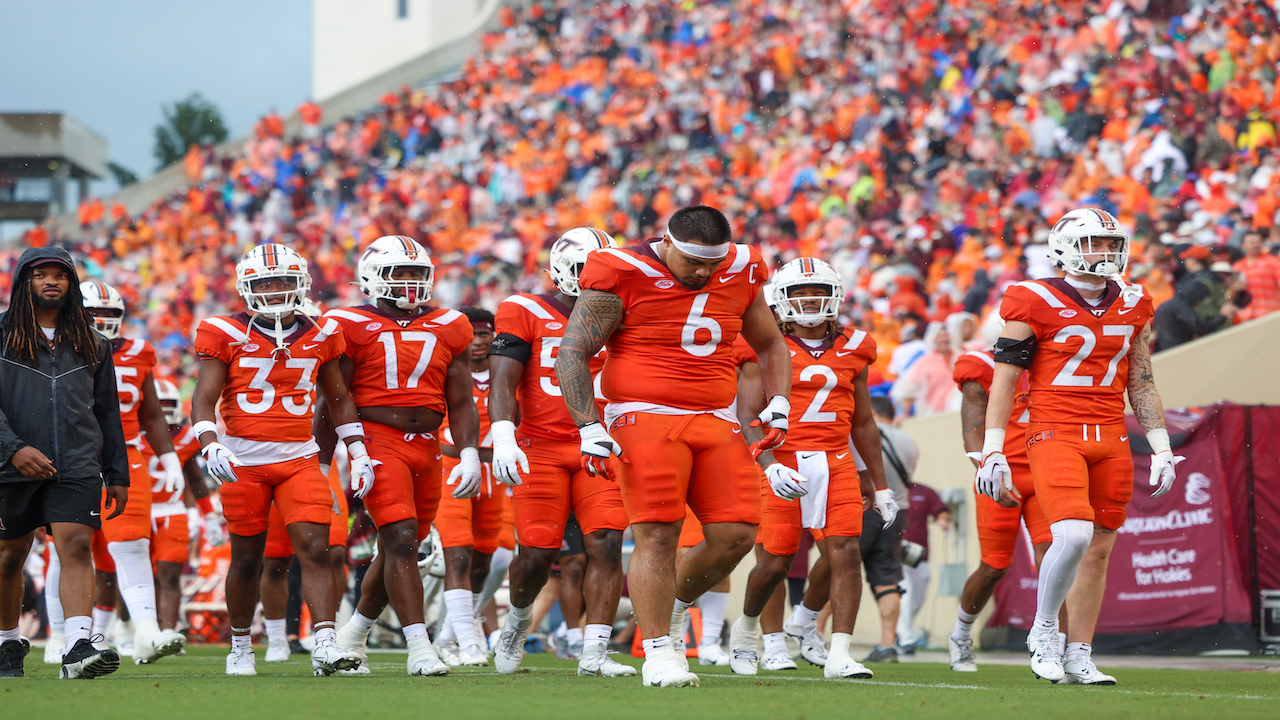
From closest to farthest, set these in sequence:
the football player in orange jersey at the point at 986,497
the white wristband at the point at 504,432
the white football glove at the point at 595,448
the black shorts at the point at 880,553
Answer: the white football glove at the point at 595,448, the white wristband at the point at 504,432, the football player in orange jersey at the point at 986,497, the black shorts at the point at 880,553

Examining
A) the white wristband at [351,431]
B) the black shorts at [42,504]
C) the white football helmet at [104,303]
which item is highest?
the white football helmet at [104,303]

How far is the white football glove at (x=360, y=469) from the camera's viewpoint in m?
6.73

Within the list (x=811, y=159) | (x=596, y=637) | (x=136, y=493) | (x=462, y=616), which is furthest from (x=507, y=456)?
(x=811, y=159)

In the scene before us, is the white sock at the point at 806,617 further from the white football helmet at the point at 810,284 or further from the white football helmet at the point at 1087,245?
the white football helmet at the point at 1087,245

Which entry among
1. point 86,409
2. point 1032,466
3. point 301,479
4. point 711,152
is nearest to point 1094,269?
point 1032,466

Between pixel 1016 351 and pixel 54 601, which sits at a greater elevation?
pixel 1016 351

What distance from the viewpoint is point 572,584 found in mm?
9008

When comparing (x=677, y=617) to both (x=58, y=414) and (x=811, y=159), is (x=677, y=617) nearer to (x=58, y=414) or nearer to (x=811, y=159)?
(x=58, y=414)

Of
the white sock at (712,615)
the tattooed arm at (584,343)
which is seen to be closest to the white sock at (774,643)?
the white sock at (712,615)

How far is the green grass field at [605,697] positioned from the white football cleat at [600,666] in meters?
0.18

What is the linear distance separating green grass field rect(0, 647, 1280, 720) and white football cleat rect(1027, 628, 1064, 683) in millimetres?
80

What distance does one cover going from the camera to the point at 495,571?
8.99m

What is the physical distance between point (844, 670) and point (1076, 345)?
1830 mm

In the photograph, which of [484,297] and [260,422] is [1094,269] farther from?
[484,297]
